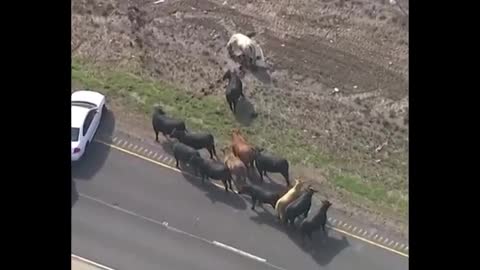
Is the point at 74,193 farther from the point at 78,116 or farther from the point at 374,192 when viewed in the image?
the point at 374,192

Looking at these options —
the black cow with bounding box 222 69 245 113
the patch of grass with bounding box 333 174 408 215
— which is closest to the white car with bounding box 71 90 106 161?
the black cow with bounding box 222 69 245 113

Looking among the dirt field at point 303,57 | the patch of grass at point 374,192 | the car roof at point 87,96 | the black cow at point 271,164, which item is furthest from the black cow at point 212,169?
the car roof at point 87,96

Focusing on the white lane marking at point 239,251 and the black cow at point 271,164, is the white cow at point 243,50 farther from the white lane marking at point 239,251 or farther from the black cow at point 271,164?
the white lane marking at point 239,251

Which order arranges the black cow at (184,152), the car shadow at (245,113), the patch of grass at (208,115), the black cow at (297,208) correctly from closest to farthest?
the black cow at (297,208) → the black cow at (184,152) → the patch of grass at (208,115) → the car shadow at (245,113)
